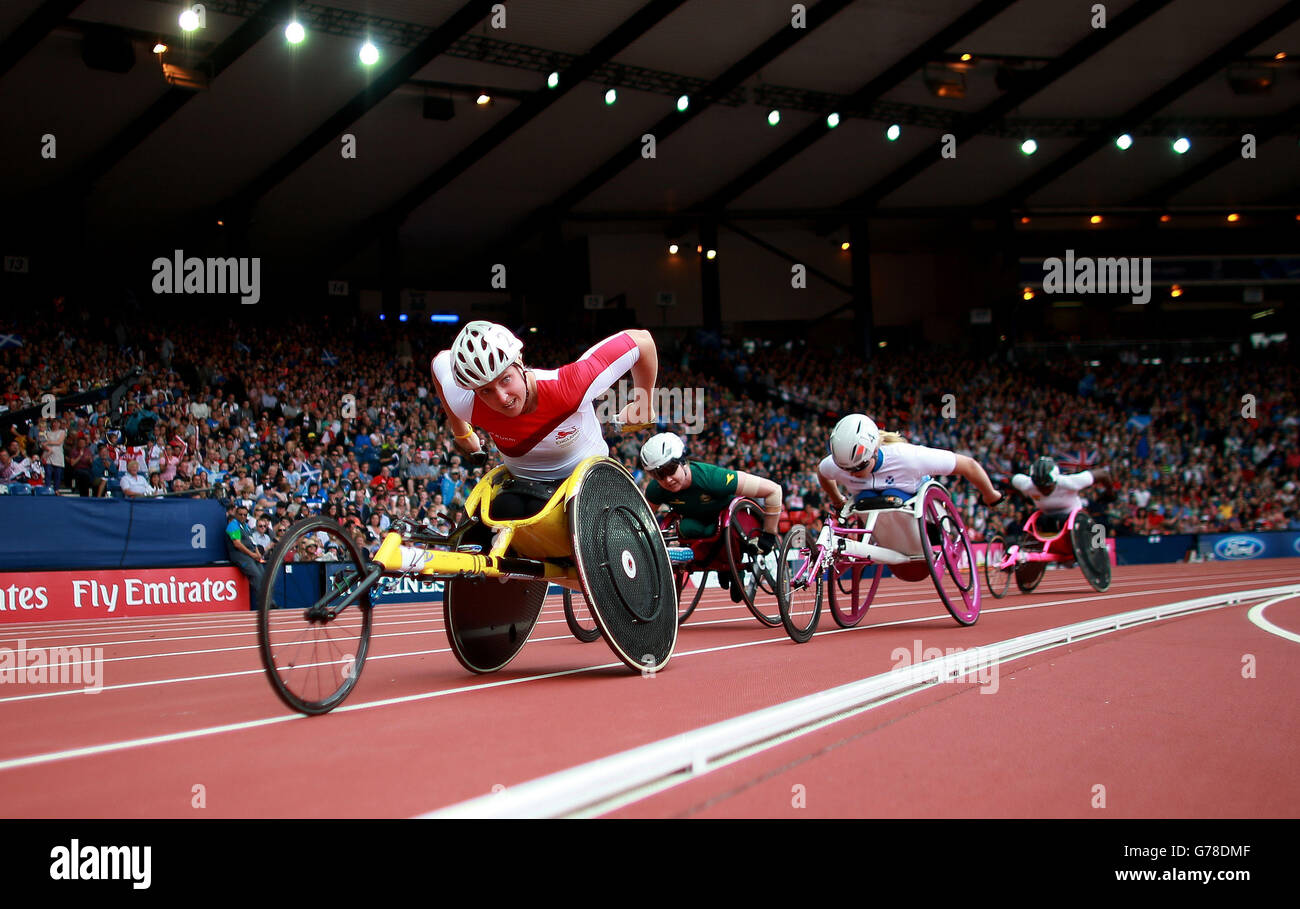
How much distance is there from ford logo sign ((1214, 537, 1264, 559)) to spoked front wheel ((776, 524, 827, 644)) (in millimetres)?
19952

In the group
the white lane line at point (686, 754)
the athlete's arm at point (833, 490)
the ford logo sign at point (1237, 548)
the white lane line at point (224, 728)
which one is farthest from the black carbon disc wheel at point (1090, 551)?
the ford logo sign at point (1237, 548)

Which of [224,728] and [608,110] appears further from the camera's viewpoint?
[608,110]

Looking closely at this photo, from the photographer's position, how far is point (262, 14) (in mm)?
16875

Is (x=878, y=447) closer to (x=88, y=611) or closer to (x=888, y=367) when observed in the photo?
(x=88, y=611)

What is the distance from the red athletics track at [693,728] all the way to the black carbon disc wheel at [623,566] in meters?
0.23

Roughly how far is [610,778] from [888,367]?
2832cm

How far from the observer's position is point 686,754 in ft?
9.91

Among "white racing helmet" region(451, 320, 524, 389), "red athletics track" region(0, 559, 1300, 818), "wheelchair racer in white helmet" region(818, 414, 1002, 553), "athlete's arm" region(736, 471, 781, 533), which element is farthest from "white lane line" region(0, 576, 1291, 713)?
"white racing helmet" region(451, 320, 524, 389)

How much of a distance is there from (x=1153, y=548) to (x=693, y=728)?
22318 mm

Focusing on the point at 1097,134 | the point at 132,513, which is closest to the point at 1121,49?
the point at 1097,134

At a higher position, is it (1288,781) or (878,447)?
(878,447)

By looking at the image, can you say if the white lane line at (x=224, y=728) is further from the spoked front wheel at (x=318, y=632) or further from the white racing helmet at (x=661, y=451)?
the white racing helmet at (x=661, y=451)

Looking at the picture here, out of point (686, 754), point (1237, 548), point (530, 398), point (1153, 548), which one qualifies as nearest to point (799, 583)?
point (530, 398)

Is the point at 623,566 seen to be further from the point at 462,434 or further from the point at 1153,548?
the point at 1153,548
